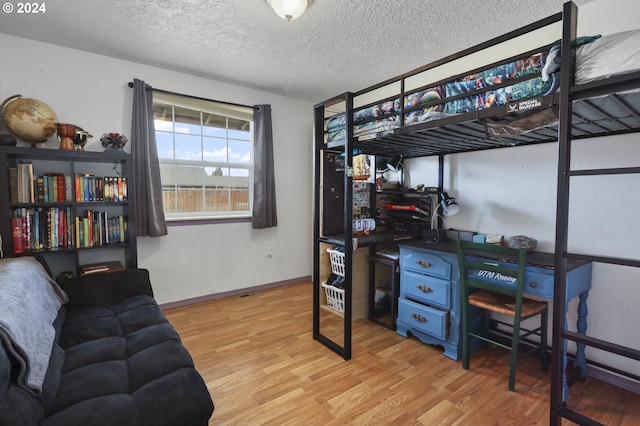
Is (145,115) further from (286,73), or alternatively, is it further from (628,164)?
(628,164)

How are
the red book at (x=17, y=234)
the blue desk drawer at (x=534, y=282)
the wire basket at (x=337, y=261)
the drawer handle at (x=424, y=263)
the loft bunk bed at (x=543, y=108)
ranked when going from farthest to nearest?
the wire basket at (x=337, y=261), the drawer handle at (x=424, y=263), the red book at (x=17, y=234), the blue desk drawer at (x=534, y=282), the loft bunk bed at (x=543, y=108)

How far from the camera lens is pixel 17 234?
227 centimetres

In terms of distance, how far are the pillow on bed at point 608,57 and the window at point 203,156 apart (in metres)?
3.21

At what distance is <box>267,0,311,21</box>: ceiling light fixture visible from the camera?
195 centimetres

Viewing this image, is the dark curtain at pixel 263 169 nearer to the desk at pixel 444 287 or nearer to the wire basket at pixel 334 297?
the wire basket at pixel 334 297

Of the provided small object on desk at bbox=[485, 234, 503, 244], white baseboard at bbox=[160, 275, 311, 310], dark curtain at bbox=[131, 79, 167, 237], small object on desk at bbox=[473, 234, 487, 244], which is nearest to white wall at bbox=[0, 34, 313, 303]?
white baseboard at bbox=[160, 275, 311, 310]

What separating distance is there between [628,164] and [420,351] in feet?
6.15

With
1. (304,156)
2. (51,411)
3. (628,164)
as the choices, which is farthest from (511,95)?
(304,156)

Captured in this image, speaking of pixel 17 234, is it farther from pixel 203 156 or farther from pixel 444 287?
pixel 444 287

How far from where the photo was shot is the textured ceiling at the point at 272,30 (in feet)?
6.89

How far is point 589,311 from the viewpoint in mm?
2062

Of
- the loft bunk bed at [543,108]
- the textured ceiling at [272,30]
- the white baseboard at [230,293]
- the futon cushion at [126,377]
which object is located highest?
the textured ceiling at [272,30]

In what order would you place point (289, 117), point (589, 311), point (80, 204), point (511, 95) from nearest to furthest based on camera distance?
point (511, 95) → point (589, 311) → point (80, 204) → point (289, 117)
